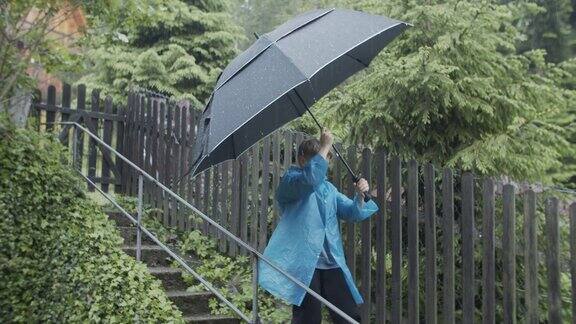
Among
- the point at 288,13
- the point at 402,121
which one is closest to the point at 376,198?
the point at 402,121

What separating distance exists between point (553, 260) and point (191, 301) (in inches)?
118

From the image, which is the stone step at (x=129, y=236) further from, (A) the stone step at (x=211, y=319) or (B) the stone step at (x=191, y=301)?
(A) the stone step at (x=211, y=319)

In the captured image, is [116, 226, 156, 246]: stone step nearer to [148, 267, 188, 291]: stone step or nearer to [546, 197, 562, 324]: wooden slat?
[148, 267, 188, 291]: stone step

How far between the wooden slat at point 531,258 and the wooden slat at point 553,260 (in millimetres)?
87

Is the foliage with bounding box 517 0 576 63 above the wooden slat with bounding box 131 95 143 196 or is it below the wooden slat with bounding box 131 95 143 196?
above

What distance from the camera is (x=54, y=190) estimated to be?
17.0ft

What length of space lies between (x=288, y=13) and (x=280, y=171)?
27.9 m

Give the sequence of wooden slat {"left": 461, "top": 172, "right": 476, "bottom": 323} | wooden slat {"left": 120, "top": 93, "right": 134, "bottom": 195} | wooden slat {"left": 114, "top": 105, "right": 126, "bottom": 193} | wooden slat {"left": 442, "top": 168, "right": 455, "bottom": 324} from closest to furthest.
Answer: wooden slat {"left": 461, "top": 172, "right": 476, "bottom": 323}, wooden slat {"left": 442, "top": 168, "right": 455, "bottom": 324}, wooden slat {"left": 120, "top": 93, "right": 134, "bottom": 195}, wooden slat {"left": 114, "top": 105, "right": 126, "bottom": 193}

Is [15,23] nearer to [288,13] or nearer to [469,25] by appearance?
[469,25]

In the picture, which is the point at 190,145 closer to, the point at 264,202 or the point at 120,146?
the point at 264,202

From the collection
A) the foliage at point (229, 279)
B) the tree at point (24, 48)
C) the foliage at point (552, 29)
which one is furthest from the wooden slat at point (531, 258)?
the foliage at point (552, 29)

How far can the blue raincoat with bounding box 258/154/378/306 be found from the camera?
3.33 meters

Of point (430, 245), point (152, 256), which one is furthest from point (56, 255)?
point (430, 245)

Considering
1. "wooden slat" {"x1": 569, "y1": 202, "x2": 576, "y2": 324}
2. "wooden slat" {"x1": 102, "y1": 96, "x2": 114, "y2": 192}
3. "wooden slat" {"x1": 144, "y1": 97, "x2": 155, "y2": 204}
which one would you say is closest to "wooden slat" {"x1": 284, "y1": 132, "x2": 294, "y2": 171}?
"wooden slat" {"x1": 569, "y1": 202, "x2": 576, "y2": 324}
